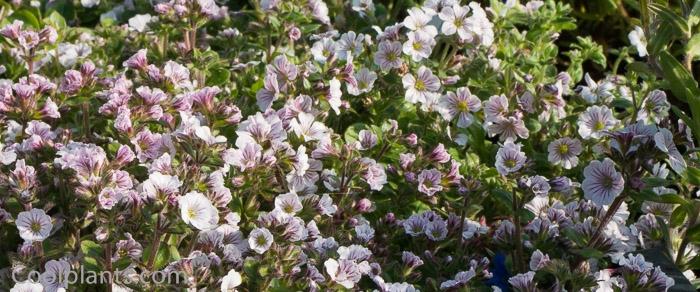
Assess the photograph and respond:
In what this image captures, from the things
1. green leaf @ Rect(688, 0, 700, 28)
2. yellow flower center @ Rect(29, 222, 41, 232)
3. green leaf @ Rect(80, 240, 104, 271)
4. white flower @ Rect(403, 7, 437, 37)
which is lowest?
green leaf @ Rect(80, 240, 104, 271)

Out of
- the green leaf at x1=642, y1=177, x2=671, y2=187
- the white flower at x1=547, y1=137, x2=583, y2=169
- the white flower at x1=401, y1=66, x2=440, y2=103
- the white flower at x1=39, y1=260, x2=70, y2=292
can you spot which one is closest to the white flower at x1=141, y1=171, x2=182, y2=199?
the white flower at x1=39, y1=260, x2=70, y2=292

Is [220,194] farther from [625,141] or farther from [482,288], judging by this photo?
[625,141]

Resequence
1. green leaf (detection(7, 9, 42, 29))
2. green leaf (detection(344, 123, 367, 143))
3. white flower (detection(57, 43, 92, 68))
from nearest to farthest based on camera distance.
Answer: green leaf (detection(344, 123, 367, 143)) < white flower (detection(57, 43, 92, 68)) < green leaf (detection(7, 9, 42, 29))

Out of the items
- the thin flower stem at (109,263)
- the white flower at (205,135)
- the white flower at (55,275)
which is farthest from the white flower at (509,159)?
the white flower at (55,275)

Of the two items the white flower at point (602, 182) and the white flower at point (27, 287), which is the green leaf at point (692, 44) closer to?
the white flower at point (602, 182)

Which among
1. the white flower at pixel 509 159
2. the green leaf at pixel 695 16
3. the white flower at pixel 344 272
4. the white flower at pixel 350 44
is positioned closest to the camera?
the white flower at pixel 344 272

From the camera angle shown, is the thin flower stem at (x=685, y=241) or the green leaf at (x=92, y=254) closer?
the green leaf at (x=92, y=254)

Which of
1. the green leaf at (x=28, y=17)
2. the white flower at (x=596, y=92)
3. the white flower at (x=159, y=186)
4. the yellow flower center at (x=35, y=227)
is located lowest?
the green leaf at (x=28, y=17)

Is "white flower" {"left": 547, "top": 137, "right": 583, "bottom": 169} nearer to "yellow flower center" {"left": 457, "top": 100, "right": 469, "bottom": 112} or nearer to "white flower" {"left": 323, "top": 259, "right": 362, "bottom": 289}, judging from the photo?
"yellow flower center" {"left": 457, "top": 100, "right": 469, "bottom": 112}

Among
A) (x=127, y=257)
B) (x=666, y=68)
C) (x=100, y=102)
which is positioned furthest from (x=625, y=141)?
(x=100, y=102)
